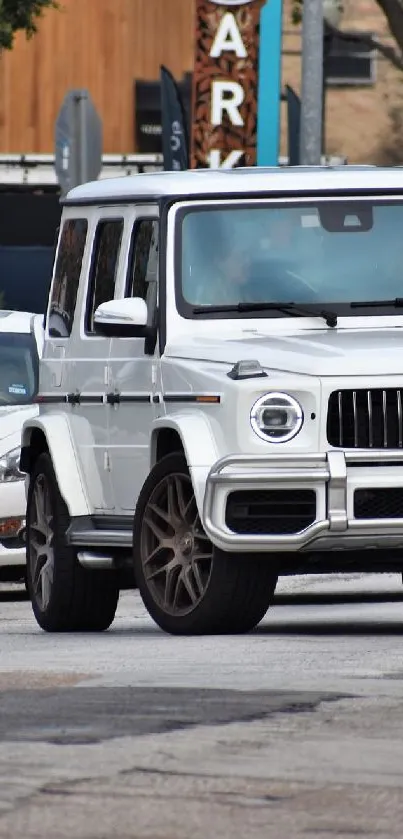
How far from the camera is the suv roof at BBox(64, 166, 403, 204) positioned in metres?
11.5

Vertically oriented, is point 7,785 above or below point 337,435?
below

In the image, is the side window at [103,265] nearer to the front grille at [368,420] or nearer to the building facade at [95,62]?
the front grille at [368,420]

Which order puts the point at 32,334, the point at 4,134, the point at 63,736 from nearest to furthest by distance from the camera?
the point at 63,736 → the point at 32,334 → the point at 4,134

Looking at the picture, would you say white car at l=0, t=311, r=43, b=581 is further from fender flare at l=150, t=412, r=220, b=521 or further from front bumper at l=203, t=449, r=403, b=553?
front bumper at l=203, t=449, r=403, b=553

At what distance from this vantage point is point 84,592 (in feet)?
39.9

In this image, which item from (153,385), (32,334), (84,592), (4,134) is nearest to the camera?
(153,385)

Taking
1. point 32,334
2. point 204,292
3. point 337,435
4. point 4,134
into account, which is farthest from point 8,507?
point 4,134

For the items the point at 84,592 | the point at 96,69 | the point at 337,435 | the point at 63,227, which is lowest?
the point at 84,592

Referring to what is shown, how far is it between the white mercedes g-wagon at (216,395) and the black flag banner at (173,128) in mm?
22309

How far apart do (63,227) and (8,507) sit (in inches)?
147

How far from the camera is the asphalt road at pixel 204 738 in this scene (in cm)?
587

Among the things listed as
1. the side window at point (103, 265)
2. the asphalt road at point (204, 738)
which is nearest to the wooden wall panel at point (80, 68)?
the side window at point (103, 265)

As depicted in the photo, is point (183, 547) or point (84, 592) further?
point (84, 592)

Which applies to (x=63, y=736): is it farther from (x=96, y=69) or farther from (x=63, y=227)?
(x=96, y=69)
